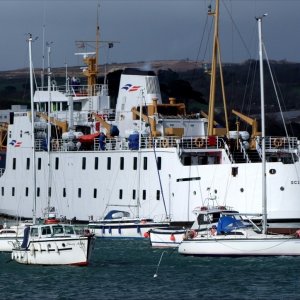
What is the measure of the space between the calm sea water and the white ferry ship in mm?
14134

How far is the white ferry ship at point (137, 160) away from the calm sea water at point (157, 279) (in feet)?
46.4

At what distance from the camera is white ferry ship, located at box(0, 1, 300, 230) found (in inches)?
3312

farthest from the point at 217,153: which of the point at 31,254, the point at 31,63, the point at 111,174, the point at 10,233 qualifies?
the point at 31,254

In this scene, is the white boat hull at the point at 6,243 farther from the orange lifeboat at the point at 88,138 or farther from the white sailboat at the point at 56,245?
the orange lifeboat at the point at 88,138

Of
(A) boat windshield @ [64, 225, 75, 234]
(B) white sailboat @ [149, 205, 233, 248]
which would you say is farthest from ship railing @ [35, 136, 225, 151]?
(A) boat windshield @ [64, 225, 75, 234]

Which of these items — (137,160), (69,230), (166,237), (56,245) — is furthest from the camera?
(137,160)

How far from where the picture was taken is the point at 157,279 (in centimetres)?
6078

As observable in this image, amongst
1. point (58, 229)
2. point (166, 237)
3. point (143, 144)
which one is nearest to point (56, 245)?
point (58, 229)

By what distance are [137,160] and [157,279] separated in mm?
28418

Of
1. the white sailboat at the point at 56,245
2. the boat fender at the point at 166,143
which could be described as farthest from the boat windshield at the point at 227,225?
the boat fender at the point at 166,143

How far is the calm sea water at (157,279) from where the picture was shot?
5634 cm

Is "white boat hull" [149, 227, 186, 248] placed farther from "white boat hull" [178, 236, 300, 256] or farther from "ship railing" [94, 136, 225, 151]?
"ship railing" [94, 136, 225, 151]

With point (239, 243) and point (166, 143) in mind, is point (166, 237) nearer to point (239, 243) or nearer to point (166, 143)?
point (239, 243)

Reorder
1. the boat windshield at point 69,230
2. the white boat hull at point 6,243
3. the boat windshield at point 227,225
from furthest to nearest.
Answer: the white boat hull at point 6,243 → the boat windshield at point 227,225 → the boat windshield at point 69,230
